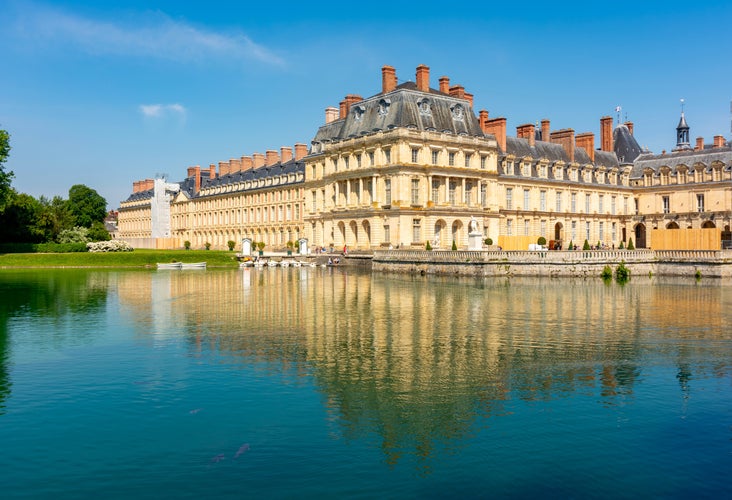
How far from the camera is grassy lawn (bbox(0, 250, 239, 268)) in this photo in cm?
6219

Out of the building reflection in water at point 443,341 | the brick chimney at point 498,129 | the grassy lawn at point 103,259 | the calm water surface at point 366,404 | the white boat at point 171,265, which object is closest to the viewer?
the calm water surface at point 366,404

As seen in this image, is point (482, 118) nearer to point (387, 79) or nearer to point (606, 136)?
point (387, 79)

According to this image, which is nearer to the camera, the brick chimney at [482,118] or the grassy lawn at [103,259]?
the grassy lawn at [103,259]

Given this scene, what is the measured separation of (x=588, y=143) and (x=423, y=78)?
26.5 meters

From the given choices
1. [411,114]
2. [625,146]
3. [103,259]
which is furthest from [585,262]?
[103,259]

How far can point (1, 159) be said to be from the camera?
6147cm

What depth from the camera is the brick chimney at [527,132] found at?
7594cm

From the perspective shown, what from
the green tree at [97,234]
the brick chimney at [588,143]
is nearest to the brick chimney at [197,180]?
the green tree at [97,234]

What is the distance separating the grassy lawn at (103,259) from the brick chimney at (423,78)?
2635cm

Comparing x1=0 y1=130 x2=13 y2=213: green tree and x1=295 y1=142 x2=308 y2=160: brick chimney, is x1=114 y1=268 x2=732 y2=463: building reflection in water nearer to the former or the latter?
x1=0 y1=130 x2=13 y2=213: green tree

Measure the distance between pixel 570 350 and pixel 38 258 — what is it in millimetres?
58515

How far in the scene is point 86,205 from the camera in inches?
3767

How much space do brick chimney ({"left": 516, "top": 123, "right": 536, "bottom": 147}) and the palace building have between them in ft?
0.51

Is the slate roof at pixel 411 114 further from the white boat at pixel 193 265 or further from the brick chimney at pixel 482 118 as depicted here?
the white boat at pixel 193 265
